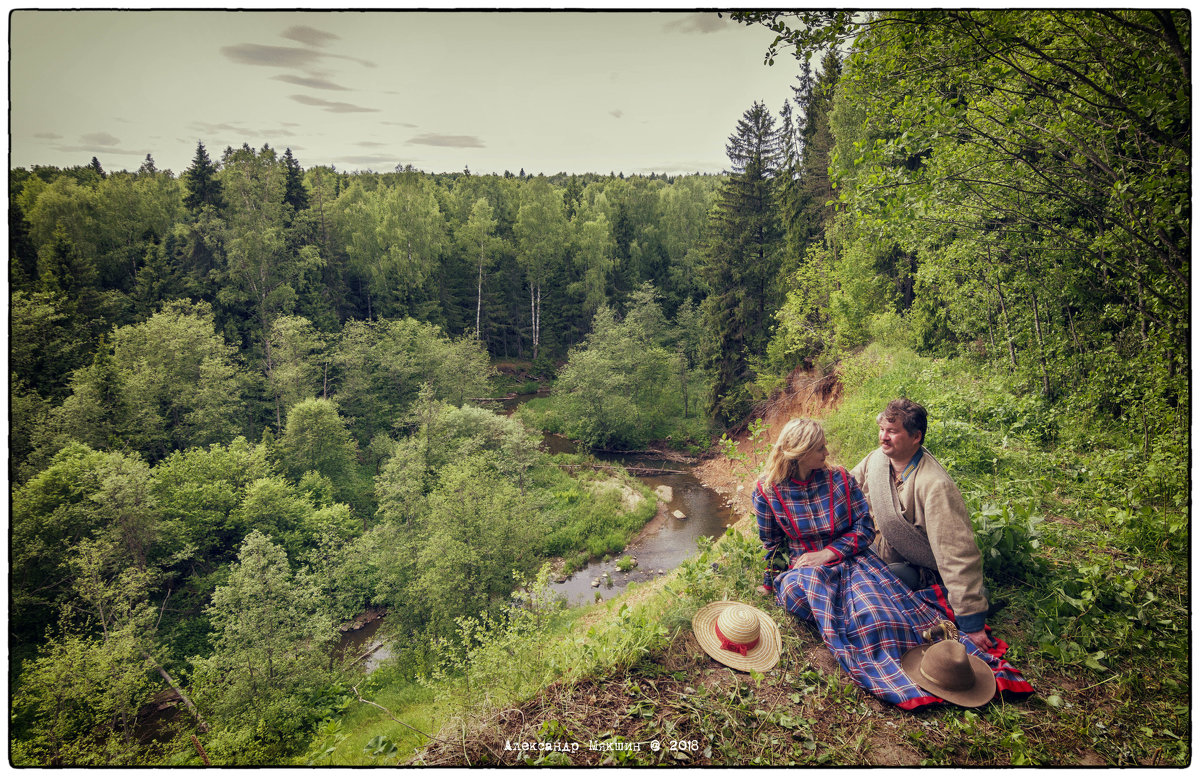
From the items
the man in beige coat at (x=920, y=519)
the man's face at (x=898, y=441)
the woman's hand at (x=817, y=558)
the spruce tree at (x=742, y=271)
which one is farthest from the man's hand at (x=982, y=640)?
the spruce tree at (x=742, y=271)

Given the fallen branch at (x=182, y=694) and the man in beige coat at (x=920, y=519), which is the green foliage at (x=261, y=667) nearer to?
the fallen branch at (x=182, y=694)

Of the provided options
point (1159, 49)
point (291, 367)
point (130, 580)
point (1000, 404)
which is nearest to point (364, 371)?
point (291, 367)

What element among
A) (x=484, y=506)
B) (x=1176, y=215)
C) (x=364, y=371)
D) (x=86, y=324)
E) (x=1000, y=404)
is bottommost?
(x=484, y=506)

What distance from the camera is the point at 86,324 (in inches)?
402

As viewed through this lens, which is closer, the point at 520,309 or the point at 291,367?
the point at 291,367

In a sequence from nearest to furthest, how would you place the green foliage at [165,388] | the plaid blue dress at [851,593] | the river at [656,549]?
the plaid blue dress at [851,593] < the river at [656,549] < the green foliage at [165,388]

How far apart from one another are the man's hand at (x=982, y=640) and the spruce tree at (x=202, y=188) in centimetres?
2605

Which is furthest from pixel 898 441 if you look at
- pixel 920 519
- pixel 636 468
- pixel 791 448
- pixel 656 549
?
pixel 636 468

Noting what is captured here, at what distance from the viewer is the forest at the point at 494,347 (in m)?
3.25

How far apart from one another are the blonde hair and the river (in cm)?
805

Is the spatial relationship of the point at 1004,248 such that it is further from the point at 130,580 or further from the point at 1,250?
the point at 130,580

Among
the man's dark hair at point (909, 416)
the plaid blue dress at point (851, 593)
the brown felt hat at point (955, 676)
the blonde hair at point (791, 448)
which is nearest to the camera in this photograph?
the brown felt hat at point (955, 676)

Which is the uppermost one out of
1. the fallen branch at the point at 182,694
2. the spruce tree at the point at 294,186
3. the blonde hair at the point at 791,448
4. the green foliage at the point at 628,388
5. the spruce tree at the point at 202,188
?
the spruce tree at the point at 294,186

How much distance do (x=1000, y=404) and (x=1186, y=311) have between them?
2.81 metres
